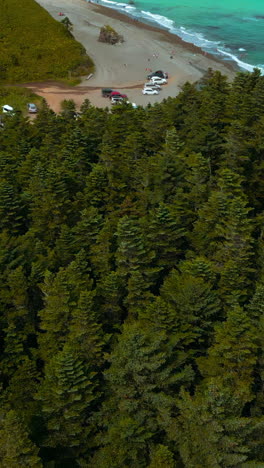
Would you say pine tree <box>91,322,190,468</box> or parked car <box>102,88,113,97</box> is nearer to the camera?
pine tree <box>91,322,190,468</box>

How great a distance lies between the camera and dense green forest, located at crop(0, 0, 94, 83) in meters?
97.1

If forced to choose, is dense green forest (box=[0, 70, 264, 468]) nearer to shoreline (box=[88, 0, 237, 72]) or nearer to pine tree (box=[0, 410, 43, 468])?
pine tree (box=[0, 410, 43, 468])

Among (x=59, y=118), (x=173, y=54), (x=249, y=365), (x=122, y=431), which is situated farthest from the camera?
→ (x=173, y=54)

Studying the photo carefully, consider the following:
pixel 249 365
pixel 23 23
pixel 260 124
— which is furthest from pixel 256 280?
pixel 23 23

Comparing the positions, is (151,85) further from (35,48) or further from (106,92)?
(35,48)

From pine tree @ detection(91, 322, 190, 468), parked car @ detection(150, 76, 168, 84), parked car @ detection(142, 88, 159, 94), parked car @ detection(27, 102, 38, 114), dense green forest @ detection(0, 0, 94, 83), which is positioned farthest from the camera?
dense green forest @ detection(0, 0, 94, 83)

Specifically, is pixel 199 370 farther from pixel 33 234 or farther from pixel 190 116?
pixel 190 116

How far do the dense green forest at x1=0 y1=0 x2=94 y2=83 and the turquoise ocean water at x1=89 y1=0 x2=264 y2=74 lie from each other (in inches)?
1410

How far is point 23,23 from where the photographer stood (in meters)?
120

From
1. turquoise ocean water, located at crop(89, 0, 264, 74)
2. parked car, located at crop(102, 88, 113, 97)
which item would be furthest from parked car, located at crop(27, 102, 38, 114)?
turquoise ocean water, located at crop(89, 0, 264, 74)

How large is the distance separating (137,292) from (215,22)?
137149 millimetres

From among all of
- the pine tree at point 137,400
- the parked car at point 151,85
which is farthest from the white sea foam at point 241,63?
the pine tree at point 137,400

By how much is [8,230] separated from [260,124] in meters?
27.2

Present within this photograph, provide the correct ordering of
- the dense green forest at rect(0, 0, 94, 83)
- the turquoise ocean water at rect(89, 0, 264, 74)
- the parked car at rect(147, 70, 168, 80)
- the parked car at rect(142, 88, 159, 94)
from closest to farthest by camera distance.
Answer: the parked car at rect(142, 88, 159, 94)
the parked car at rect(147, 70, 168, 80)
the dense green forest at rect(0, 0, 94, 83)
the turquoise ocean water at rect(89, 0, 264, 74)
